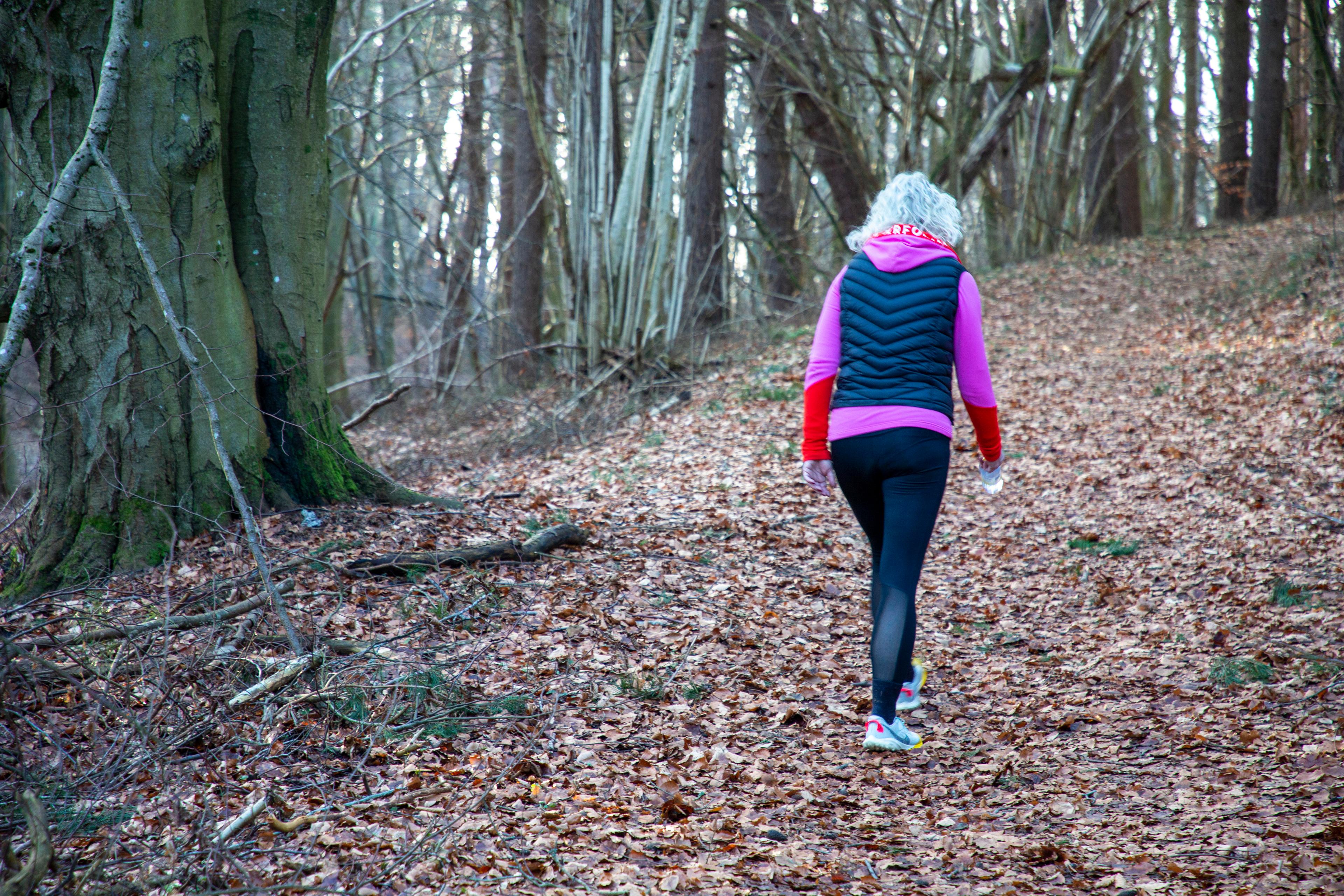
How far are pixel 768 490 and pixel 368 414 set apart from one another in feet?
11.9

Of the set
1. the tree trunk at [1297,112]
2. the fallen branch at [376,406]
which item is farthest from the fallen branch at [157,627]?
the tree trunk at [1297,112]

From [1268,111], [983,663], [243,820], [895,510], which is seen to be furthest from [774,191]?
[243,820]

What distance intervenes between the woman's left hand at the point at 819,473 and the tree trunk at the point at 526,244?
9.22 metres

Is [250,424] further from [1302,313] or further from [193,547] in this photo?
[1302,313]

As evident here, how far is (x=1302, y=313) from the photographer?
10422mm

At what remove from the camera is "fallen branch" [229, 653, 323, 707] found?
10.7 feet

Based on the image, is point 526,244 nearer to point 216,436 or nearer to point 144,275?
point 144,275

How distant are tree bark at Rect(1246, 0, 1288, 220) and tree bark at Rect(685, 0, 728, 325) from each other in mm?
10089

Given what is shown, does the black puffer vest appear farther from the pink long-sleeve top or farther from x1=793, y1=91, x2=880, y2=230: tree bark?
x1=793, y1=91, x2=880, y2=230: tree bark

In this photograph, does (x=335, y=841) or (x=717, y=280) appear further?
(x=717, y=280)

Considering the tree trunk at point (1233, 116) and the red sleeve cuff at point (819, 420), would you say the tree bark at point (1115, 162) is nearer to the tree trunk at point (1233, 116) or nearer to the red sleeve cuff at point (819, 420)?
the tree trunk at point (1233, 116)

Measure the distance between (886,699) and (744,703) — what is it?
2.24 feet

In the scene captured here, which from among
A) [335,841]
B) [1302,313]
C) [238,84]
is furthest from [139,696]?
[1302,313]

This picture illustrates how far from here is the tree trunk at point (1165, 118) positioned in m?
20.7
